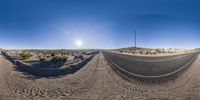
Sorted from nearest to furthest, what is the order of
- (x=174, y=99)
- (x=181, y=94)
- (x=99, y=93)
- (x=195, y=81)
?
(x=174, y=99) < (x=181, y=94) < (x=99, y=93) < (x=195, y=81)

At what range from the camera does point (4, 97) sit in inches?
339

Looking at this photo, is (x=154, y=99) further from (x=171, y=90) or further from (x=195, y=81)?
(x=195, y=81)

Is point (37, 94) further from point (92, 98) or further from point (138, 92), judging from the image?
point (138, 92)

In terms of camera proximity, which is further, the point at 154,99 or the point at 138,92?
the point at 138,92

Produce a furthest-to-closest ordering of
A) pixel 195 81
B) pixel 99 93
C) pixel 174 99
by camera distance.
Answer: pixel 195 81 → pixel 99 93 → pixel 174 99

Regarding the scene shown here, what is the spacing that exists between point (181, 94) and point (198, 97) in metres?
0.71

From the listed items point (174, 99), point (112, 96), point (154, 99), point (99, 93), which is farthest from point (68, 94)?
point (174, 99)

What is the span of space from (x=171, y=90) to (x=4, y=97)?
732 cm

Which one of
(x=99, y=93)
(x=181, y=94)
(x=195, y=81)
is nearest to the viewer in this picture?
Result: (x=181, y=94)

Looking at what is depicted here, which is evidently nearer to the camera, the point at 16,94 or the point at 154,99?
the point at 154,99

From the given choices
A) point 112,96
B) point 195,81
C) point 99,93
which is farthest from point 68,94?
point 195,81

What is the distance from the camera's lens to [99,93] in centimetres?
910

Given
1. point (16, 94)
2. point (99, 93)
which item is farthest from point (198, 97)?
point (16, 94)

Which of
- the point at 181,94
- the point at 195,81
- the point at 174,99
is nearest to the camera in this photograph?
the point at 174,99
